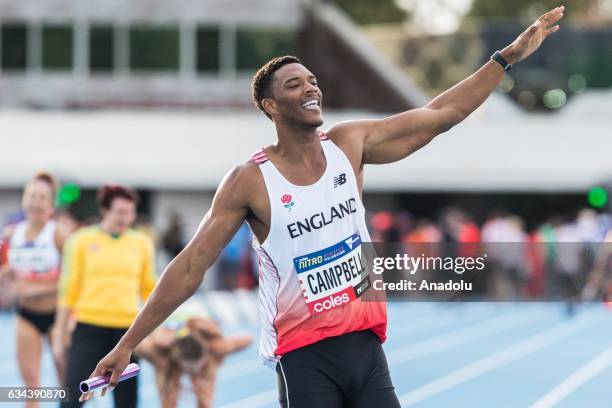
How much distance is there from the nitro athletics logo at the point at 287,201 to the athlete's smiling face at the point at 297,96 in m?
0.30

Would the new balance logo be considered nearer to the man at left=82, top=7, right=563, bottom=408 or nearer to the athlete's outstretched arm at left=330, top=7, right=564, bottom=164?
the man at left=82, top=7, right=563, bottom=408

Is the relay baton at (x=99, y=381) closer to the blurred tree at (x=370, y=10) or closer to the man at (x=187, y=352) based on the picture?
the man at (x=187, y=352)

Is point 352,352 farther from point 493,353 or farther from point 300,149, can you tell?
point 493,353

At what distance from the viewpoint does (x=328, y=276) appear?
5367 mm

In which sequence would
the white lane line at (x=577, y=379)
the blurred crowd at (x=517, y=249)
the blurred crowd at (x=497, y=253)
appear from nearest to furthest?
the white lane line at (x=577, y=379) → the blurred crowd at (x=497, y=253) → the blurred crowd at (x=517, y=249)

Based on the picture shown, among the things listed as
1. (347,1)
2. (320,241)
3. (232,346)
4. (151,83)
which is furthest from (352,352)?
(347,1)

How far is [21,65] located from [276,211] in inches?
1444

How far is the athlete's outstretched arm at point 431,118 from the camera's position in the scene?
222 inches

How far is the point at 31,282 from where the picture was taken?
10594mm

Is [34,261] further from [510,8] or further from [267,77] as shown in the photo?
[510,8]

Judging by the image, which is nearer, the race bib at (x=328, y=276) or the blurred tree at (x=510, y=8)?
the race bib at (x=328, y=276)

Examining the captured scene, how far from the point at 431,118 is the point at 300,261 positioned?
90 centimetres

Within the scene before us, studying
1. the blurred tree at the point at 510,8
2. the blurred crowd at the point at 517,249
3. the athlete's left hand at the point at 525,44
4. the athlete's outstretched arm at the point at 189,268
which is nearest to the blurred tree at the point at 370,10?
the blurred tree at the point at 510,8

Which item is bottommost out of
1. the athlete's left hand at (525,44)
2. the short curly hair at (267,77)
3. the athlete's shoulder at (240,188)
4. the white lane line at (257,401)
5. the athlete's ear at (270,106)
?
the white lane line at (257,401)
